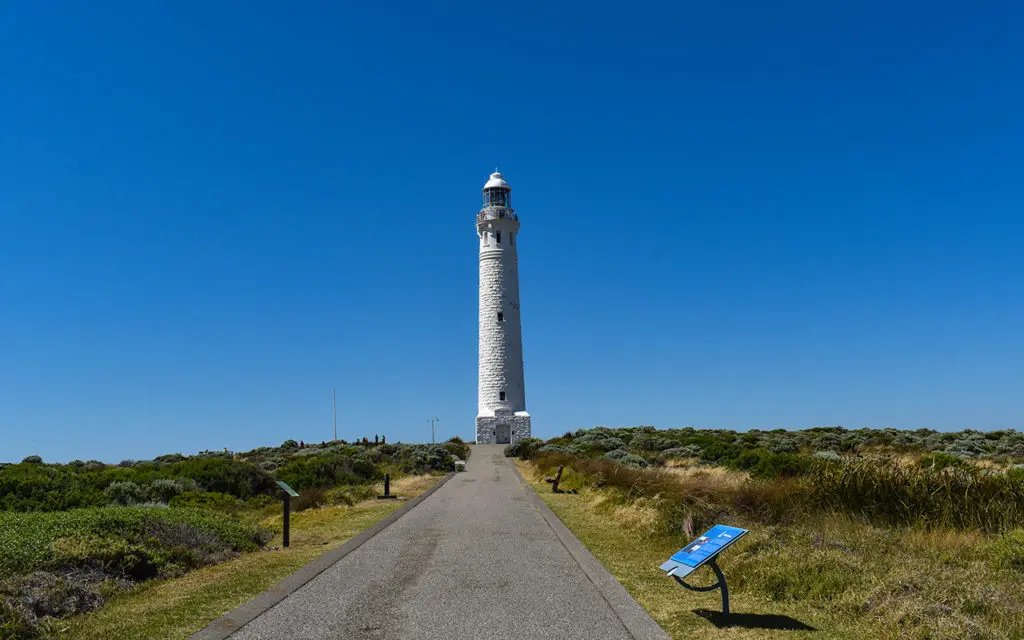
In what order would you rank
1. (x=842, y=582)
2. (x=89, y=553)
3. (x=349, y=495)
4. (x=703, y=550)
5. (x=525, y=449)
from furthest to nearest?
(x=525, y=449)
(x=349, y=495)
(x=89, y=553)
(x=842, y=582)
(x=703, y=550)

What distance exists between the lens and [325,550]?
12.0m

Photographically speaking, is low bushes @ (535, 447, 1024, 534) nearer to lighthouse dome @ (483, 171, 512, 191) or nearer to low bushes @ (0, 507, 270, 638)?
low bushes @ (0, 507, 270, 638)

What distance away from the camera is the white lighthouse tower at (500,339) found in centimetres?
5006

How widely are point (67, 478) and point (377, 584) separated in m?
13.0

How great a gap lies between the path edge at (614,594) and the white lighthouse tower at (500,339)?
36120mm

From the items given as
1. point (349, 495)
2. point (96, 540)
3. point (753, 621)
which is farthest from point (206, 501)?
point (753, 621)

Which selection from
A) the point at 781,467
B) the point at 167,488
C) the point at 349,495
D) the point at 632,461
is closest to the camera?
the point at 167,488

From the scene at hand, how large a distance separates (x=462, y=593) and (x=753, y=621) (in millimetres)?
3222

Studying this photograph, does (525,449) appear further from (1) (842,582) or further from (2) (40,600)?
(2) (40,600)

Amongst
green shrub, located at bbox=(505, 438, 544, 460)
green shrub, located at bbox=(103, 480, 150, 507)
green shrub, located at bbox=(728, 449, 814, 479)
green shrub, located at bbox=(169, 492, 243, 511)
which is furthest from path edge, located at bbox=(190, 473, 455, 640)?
green shrub, located at bbox=(505, 438, 544, 460)

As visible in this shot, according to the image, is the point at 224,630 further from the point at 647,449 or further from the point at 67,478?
the point at 647,449

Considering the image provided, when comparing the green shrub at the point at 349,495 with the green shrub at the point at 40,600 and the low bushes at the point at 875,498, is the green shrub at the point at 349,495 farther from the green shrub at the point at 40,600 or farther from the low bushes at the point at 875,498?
the green shrub at the point at 40,600

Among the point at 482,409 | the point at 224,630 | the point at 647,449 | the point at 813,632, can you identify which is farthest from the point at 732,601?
the point at 482,409

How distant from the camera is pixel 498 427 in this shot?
50250mm
